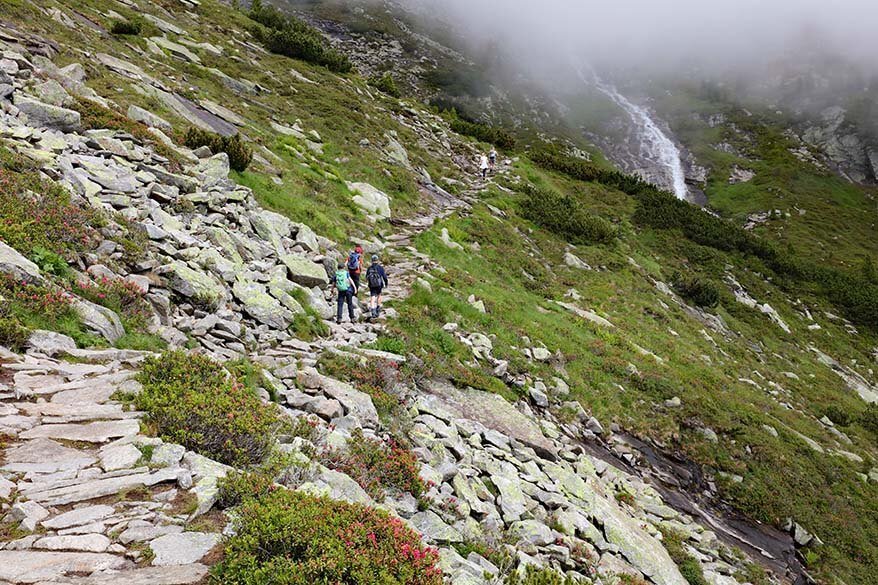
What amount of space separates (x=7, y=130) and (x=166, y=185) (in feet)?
13.2

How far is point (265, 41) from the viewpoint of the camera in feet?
163

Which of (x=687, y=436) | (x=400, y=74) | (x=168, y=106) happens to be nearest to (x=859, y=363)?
(x=687, y=436)

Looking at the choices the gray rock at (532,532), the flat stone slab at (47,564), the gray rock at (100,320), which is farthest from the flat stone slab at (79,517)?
the gray rock at (532,532)

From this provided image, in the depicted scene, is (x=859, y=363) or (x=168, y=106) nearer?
(x=168, y=106)

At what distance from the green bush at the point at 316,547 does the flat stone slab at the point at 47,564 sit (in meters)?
1.03

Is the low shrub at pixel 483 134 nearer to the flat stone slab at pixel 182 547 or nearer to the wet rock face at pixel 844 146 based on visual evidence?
the flat stone slab at pixel 182 547

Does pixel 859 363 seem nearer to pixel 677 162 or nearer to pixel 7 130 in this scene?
pixel 7 130

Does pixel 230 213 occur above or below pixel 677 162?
below

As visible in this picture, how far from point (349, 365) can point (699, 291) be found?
95.2ft

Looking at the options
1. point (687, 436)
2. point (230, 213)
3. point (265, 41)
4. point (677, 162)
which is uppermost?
point (677, 162)

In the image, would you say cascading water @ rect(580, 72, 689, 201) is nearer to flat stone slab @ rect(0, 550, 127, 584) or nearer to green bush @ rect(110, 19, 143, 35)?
green bush @ rect(110, 19, 143, 35)

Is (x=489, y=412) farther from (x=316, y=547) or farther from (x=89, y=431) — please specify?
(x=89, y=431)

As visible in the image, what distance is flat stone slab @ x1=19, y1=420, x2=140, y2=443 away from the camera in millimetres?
6199

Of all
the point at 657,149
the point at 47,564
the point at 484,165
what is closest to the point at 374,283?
the point at 47,564
